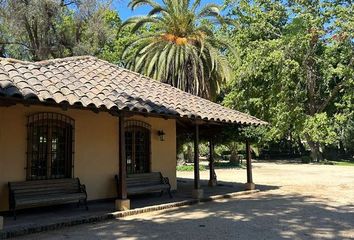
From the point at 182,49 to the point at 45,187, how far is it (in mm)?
14213

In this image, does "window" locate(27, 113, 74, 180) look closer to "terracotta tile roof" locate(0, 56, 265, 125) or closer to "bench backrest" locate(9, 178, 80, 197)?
"bench backrest" locate(9, 178, 80, 197)

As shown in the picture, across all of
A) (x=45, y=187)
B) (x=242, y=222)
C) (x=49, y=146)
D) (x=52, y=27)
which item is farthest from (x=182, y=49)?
(x=242, y=222)

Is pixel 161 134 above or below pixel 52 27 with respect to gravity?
below

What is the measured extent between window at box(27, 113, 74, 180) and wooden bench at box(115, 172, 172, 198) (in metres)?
1.79

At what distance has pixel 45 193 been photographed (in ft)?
34.4

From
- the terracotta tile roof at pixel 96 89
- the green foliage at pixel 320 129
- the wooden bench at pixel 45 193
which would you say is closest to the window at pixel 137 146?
the terracotta tile roof at pixel 96 89

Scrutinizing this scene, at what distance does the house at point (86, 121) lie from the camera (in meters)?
9.64

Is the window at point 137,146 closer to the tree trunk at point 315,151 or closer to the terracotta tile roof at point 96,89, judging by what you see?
the terracotta tile roof at point 96,89

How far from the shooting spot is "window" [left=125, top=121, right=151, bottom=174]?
43.6ft

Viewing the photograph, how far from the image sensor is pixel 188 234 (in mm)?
8141

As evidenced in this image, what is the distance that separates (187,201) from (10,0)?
1565cm

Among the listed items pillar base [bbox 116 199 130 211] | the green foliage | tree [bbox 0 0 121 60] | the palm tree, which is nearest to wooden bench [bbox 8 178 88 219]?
pillar base [bbox 116 199 130 211]

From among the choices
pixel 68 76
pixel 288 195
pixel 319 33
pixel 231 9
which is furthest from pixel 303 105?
pixel 68 76

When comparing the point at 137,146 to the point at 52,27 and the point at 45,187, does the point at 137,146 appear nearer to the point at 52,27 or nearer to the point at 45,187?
the point at 45,187
